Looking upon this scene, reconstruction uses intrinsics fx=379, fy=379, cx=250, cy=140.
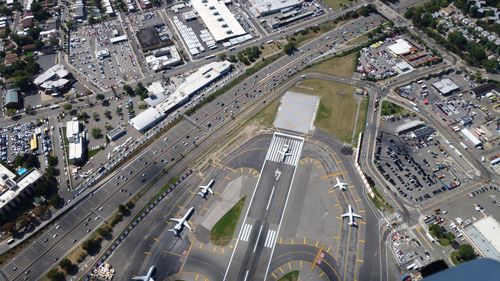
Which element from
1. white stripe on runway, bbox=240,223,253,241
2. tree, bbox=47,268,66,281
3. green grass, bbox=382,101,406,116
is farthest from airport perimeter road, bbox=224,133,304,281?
tree, bbox=47,268,66,281

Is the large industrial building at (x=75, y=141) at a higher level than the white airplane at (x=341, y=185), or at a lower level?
lower

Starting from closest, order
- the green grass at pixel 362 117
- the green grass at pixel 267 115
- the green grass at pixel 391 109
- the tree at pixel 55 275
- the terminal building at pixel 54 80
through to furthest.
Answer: the tree at pixel 55 275 < the green grass at pixel 362 117 < the green grass at pixel 267 115 < the green grass at pixel 391 109 < the terminal building at pixel 54 80

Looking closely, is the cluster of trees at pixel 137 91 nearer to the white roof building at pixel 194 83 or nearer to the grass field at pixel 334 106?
the white roof building at pixel 194 83

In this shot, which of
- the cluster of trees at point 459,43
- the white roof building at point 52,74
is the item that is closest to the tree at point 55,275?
the white roof building at point 52,74

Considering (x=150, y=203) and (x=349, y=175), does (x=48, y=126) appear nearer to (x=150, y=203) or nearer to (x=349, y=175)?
(x=150, y=203)

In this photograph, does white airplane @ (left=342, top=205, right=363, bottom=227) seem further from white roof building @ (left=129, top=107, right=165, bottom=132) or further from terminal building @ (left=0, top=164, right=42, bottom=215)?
terminal building @ (left=0, top=164, right=42, bottom=215)

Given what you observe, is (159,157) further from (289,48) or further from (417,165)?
(417,165)
